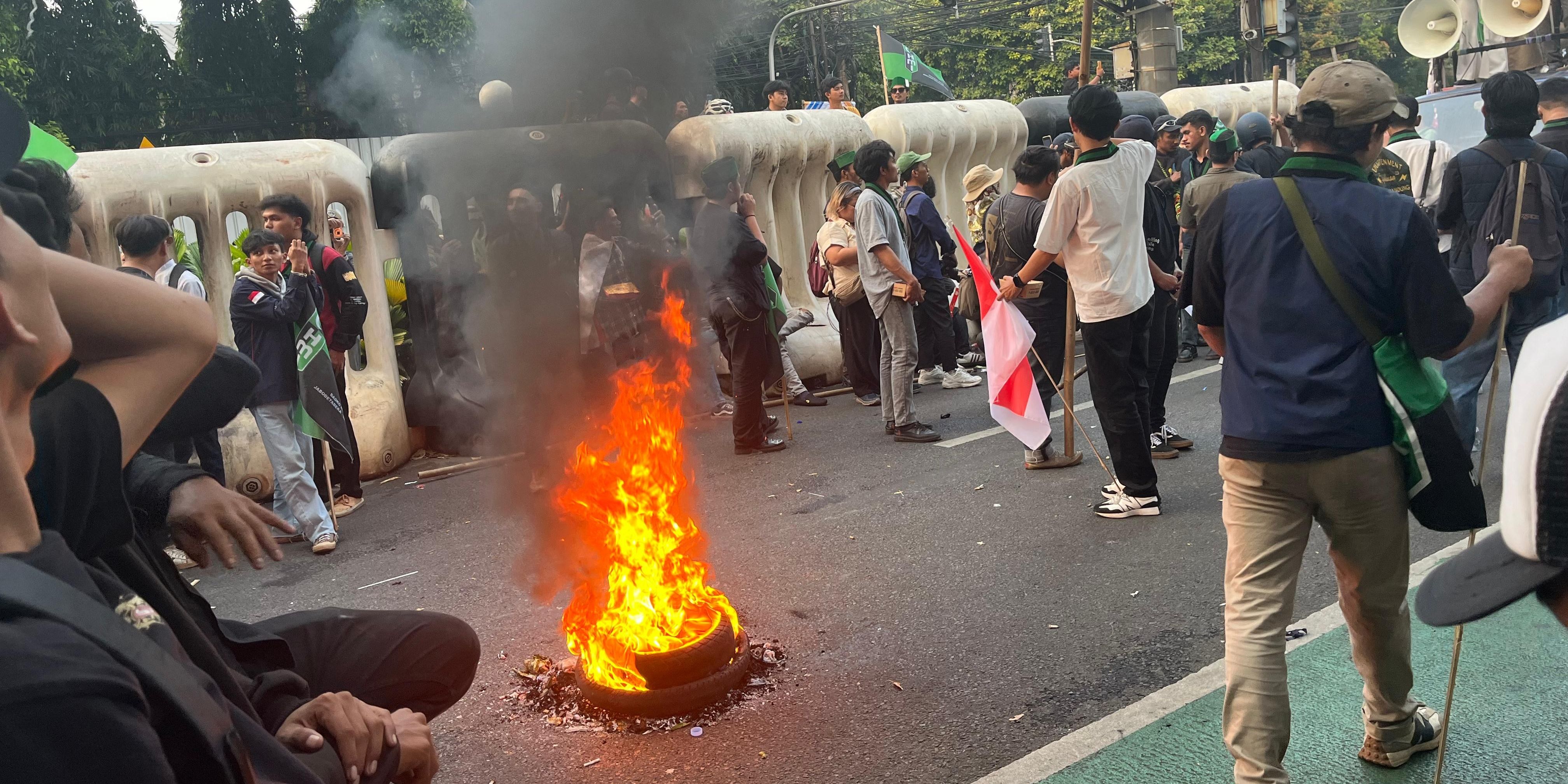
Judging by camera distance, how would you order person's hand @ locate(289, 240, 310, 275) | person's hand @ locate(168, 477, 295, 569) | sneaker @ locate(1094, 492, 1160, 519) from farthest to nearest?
person's hand @ locate(289, 240, 310, 275) → sneaker @ locate(1094, 492, 1160, 519) → person's hand @ locate(168, 477, 295, 569)

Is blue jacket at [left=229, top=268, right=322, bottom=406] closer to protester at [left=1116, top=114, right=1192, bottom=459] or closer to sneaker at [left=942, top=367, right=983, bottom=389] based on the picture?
protester at [left=1116, top=114, right=1192, bottom=459]

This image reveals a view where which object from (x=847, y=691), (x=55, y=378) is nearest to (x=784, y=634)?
(x=847, y=691)

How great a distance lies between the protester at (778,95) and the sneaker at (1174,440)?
524 centimetres

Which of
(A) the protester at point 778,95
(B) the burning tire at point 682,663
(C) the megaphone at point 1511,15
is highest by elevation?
(A) the protester at point 778,95

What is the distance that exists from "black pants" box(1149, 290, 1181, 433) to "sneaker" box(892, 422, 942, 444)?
1.44m

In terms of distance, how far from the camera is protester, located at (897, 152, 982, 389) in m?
Answer: 8.52

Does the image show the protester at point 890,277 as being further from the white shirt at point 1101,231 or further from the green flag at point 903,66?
the green flag at point 903,66

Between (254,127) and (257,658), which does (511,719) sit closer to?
(257,658)

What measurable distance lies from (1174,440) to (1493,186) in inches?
85.2

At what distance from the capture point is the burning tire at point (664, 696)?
12.6 ft

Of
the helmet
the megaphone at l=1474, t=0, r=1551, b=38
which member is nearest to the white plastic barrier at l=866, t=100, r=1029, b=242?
the helmet

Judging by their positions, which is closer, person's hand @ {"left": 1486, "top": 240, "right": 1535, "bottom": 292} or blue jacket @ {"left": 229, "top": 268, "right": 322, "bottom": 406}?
person's hand @ {"left": 1486, "top": 240, "right": 1535, "bottom": 292}

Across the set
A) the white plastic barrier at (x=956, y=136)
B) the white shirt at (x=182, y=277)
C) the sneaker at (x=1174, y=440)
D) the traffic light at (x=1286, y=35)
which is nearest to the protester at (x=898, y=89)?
the white plastic barrier at (x=956, y=136)

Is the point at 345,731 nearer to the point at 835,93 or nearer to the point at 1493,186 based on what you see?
the point at 1493,186
